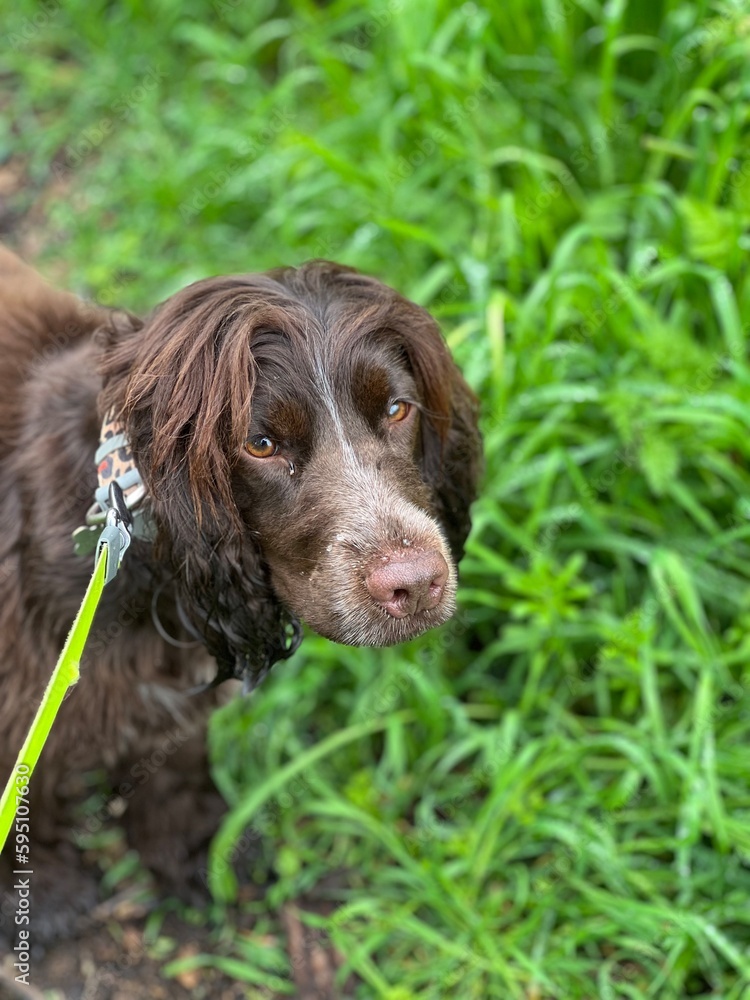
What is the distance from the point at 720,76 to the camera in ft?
11.8

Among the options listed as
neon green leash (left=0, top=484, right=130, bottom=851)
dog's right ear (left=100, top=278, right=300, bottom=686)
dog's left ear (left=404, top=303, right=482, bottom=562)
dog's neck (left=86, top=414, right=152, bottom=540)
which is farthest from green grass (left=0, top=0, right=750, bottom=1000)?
neon green leash (left=0, top=484, right=130, bottom=851)

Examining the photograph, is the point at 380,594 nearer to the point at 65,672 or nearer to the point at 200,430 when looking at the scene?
the point at 200,430

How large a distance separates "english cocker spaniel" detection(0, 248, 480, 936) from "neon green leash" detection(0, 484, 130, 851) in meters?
0.18

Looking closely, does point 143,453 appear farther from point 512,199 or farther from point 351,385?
point 512,199

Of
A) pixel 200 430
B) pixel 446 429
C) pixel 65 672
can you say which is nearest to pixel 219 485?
pixel 200 430

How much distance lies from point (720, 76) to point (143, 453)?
272 cm

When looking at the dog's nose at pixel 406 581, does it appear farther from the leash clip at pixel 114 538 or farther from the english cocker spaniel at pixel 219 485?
the leash clip at pixel 114 538

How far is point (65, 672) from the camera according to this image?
167 centimetres

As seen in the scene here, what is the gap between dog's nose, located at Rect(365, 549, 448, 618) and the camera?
75.0 inches

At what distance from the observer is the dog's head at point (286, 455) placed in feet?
6.38

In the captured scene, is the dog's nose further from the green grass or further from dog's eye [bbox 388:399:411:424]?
the green grass

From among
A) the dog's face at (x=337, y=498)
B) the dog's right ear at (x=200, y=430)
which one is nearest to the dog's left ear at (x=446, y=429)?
the dog's face at (x=337, y=498)

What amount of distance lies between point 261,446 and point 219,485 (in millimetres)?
116

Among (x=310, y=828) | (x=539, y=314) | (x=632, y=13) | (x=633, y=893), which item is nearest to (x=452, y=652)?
A: (x=310, y=828)
